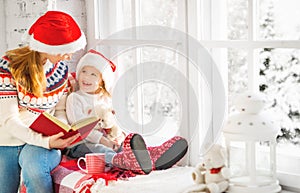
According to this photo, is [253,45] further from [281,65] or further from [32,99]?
[32,99]

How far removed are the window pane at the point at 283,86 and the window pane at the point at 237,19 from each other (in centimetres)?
15

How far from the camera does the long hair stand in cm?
270

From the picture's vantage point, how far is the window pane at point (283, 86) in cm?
227

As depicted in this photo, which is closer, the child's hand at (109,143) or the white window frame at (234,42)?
the white window frame at (234,42)

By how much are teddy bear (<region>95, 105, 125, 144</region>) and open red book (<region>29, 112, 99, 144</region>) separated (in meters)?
0.13

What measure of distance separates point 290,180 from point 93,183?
0.85 metres

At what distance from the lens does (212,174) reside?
223 centimetres

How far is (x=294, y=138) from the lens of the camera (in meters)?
2.29

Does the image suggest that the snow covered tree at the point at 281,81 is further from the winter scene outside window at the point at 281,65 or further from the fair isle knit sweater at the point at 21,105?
the fair isle knit sweater at the point at 21,105

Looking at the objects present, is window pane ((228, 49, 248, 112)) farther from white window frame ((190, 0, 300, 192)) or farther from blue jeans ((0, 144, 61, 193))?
blue jeans ((0, 144, 61, 193))

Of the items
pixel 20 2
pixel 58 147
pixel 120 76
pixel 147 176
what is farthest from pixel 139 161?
pixel 20 2

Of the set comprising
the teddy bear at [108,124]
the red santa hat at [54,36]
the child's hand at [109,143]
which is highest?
the red santa hat at [54,36]

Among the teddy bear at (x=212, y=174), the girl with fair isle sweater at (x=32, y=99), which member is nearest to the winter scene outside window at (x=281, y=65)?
the teddy bear at (x=212, y=174)

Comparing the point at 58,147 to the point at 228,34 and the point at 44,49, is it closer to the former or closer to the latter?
the point at 44,49
